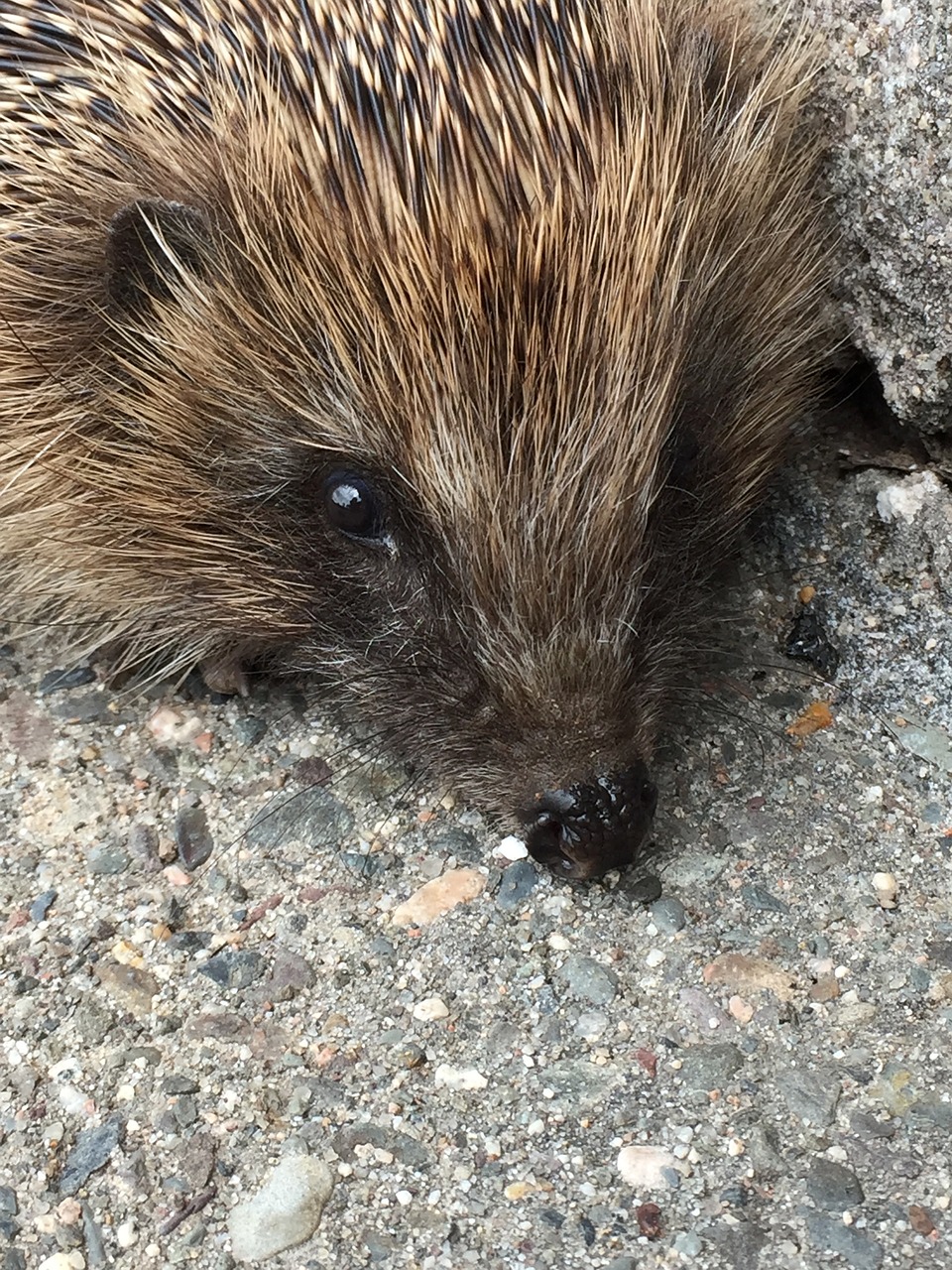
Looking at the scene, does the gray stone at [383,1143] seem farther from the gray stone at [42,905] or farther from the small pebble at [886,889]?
the small pebble at [886,889]

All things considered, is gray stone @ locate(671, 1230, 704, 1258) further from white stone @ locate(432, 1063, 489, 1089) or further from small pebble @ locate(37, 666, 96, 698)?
small pebble @ locate(37, 666, 96, 698)

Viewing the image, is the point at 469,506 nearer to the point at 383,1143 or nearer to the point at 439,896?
the point at 439,896

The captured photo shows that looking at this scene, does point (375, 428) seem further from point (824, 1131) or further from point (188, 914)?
point (824, 1131)

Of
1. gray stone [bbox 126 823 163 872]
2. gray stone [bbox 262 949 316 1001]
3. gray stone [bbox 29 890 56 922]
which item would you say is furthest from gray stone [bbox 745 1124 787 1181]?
gray stone [bbox 29 890 56 922]

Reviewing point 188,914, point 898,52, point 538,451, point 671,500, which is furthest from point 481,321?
point 188,914

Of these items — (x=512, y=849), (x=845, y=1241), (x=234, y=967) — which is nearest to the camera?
(x=845, y=1241)

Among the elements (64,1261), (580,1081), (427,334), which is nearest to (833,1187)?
(580,1081)
